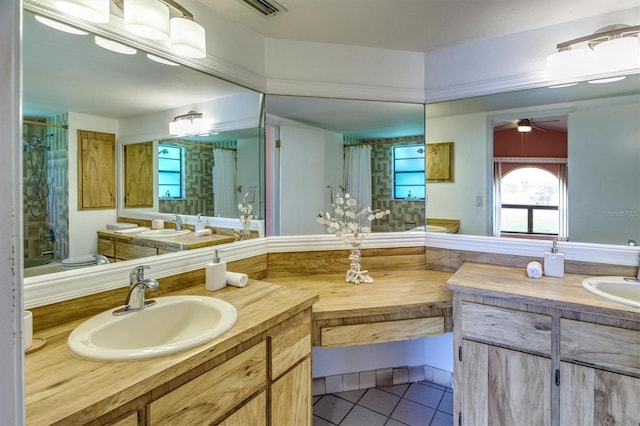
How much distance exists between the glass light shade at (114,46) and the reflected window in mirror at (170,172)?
0.40m

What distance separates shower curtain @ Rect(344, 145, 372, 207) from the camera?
2.07m

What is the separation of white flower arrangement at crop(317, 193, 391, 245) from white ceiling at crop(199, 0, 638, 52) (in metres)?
0.96

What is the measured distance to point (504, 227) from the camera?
1.94 meters

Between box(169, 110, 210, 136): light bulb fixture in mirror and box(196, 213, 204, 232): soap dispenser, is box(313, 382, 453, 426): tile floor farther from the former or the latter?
box(169, 110, 210, 136): light bulb fixture in mirror

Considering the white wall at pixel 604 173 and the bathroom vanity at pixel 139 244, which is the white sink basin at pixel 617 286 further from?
the bathroom vanity at pixel 139 244

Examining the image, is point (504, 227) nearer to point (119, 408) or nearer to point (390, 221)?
point (390, 221)

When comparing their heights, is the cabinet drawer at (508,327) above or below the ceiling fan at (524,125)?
below

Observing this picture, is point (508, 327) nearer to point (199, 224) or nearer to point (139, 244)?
point (199, 224)

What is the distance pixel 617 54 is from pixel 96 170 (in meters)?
2.43

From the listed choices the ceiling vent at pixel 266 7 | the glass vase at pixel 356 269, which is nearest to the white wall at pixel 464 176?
the glass vase at pixel 356 269

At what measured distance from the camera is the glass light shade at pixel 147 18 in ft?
3.98

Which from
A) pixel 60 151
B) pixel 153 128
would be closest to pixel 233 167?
pixel 153 128

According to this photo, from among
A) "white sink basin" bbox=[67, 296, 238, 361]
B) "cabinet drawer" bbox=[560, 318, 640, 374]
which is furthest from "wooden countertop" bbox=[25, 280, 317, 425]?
"cabinet drawer" bbox=[560, 318, 640, 374]

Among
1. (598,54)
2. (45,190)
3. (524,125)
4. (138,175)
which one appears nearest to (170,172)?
(138,175)
